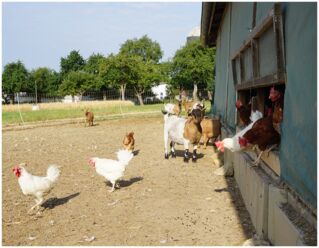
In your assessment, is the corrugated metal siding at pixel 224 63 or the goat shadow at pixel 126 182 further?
the corrugated metal siding at pixel 224 63

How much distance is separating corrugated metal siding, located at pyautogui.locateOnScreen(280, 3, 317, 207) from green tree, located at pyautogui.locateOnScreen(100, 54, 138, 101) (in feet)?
174

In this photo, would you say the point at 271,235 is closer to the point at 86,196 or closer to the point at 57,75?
the point at 86,196

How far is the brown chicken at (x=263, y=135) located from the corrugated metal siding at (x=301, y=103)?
1.62 ft

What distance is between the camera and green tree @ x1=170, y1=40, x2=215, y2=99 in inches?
2429

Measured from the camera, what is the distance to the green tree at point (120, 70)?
5688 cm

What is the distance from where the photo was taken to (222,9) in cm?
1270

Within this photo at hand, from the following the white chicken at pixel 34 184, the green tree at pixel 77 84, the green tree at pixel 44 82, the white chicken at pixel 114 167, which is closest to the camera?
the white chicken at pixel 34 184

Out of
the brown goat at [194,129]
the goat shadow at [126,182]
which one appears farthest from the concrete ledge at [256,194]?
the brown goat at [194,129]

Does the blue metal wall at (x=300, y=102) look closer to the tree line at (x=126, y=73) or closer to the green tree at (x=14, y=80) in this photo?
the tree line at (x=126, y=73)

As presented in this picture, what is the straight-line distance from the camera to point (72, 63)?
9150 cm

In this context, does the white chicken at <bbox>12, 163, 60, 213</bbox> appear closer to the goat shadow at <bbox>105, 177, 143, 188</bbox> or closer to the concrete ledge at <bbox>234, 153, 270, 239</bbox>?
the goat shadow at <bbox>105, 177, 143, 188</bbox>

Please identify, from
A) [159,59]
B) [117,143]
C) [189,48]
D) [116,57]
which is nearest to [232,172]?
[117,143]

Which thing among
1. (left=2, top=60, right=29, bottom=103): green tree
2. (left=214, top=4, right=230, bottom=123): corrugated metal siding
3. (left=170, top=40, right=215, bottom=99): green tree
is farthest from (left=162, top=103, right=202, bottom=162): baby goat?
(left=2, top=60, right=29, bottom=103): green tree

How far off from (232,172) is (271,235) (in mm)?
3956
